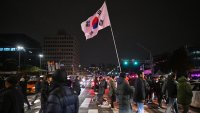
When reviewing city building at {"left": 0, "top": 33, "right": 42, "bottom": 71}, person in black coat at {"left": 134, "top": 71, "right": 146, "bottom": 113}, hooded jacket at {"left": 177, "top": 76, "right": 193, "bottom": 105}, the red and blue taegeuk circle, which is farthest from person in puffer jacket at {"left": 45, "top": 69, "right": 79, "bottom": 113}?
city building at {"left": 0, "top": 33, "right": 42, "bottom": 71}

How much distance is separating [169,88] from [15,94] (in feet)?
24.6

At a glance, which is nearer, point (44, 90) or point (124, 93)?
point (124, 93)

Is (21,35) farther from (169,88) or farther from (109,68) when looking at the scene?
(169,88)

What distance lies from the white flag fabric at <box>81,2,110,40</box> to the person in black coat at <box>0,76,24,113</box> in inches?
447

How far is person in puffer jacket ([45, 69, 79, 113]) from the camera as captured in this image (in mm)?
4605

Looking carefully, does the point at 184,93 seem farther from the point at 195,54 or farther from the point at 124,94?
the point at 195,54

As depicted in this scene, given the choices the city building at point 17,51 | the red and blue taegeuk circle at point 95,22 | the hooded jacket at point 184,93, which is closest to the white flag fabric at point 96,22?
the red and blue taegeuk circle at point 95,22

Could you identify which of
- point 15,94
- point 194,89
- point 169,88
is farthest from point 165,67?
point 15,94

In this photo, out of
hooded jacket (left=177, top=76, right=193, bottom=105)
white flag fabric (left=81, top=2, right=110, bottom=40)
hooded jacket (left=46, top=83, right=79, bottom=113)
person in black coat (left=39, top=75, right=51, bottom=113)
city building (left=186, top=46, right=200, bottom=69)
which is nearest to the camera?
hooded jacket (left=46, top=83, right=79, bottom=113)

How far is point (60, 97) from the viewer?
466 cm

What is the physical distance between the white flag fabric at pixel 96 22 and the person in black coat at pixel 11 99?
11351 mm

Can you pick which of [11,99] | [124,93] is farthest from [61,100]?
[124,93]

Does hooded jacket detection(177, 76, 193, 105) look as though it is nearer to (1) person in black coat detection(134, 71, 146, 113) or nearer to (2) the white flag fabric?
(1) person in black coat detection(134, 71, 146, 113)

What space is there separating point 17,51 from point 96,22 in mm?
91075
